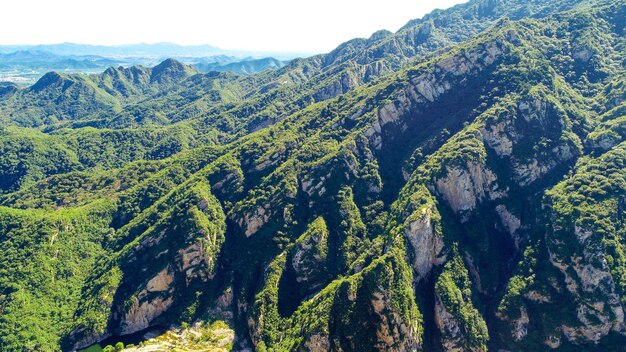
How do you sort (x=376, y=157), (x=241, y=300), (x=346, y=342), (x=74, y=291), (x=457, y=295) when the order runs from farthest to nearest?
(x=376, y=157), (x=74, y=291), (x=241, y=300), (x=457, y=295), (x=346, y=342)

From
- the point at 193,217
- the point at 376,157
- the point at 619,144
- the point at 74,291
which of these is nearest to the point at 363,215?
the point at 376,157

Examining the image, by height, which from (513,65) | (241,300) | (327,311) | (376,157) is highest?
(513,65)

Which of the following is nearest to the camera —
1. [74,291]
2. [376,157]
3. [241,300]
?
[241,300]

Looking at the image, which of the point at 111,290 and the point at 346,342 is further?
the point at 111,290

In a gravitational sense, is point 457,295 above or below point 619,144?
below

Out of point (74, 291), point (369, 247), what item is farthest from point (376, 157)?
point (74, 291)

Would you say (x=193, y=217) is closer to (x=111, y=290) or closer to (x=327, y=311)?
(x=111, y=290)
